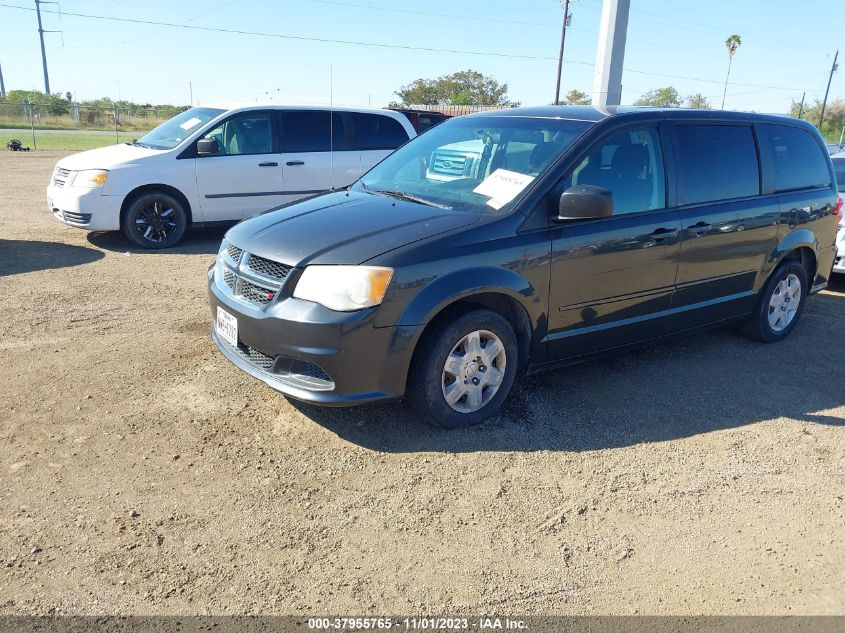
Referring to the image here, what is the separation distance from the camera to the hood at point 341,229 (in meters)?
3.61

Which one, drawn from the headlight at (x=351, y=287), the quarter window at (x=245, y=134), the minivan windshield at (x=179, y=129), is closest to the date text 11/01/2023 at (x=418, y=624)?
the headlight at (x=351, y=287)

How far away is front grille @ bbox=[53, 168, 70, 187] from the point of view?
8336 mm

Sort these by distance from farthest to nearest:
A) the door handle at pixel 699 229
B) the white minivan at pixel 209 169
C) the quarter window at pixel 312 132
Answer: the quarter window at pixel 312 132, the white minivan at pixel 209 169, the door handle at pixel 699 229

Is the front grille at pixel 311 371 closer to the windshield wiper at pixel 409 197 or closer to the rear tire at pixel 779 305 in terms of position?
the windshield wiper at pixel 409 197

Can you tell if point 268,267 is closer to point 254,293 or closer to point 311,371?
point 254,293

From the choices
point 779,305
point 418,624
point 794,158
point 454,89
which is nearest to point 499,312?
point 418,624

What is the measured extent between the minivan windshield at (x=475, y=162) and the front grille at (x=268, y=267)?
3.42 ft

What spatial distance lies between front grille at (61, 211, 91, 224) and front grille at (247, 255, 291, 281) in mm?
5234

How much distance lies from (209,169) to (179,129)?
850 millimetres

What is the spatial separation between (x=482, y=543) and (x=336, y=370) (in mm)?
1111

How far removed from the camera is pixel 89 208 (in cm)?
808

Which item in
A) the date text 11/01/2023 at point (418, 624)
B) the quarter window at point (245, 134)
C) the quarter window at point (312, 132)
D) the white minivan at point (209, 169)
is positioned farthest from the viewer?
the quarter window at point (312, 132)

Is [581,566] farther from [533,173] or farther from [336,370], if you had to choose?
[533,173]

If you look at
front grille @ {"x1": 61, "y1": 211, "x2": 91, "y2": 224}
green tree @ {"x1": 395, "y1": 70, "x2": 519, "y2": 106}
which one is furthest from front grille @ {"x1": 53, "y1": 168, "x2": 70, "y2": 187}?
green tree @ {"x1": 395, "y1": 70, "x2": 519, "y2": 106}
